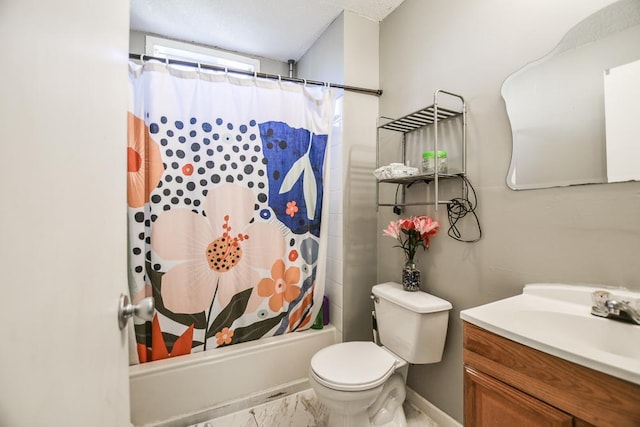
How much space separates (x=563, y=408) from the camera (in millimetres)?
680

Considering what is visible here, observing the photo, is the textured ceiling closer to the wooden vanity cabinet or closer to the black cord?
the black cord

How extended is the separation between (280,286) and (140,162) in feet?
3.52

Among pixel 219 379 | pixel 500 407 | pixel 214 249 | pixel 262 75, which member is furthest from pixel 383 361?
pixel 262 75

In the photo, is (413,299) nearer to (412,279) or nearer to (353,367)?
(412,279)

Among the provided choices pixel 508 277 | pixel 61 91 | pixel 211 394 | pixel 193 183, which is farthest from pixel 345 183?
pixel 61 91

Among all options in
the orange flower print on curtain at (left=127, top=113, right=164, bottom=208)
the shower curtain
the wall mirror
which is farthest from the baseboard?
the orange flower print on curtain at (left=127, top=113, right=164, bottom=208)

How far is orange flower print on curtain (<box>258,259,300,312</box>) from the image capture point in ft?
5.80

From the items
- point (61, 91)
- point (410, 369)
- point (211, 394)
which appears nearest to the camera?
point (61, 91)

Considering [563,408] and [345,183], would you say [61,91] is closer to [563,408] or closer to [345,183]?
[563,408]

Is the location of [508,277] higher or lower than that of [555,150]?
lower

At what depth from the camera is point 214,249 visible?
1.63 metres

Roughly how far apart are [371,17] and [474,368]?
7.02 feet

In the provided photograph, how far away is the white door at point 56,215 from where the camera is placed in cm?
23

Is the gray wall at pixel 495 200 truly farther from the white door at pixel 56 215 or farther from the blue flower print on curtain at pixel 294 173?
the white door at pixel 56 215
